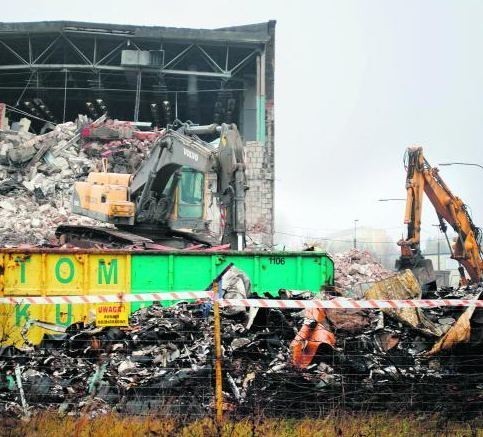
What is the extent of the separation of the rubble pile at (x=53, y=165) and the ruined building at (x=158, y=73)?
312 centimetres

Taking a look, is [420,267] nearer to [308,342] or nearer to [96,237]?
[96,237]

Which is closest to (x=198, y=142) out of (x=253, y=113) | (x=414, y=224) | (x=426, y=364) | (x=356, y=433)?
(x=414, y=224)

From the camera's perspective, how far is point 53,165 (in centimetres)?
2419

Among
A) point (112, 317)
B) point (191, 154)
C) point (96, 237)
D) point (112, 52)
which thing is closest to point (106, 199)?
point (96, 237)

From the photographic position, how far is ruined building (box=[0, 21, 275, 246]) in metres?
28.1

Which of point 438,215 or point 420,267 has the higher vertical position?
point 438,215

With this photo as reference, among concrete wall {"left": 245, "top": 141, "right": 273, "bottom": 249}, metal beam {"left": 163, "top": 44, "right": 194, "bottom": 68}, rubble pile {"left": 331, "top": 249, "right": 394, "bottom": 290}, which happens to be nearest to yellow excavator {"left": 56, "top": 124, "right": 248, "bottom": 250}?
rubble pile {"left": 331, "top": 249, "right": 394, "bottom": 290}

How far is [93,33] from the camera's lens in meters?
28.2

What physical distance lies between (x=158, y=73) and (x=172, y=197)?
636 inches

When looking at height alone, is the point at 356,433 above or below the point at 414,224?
below

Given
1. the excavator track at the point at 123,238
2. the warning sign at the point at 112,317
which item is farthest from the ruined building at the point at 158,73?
the warning sign at the point at 112,317

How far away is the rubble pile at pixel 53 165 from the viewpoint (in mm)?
21656

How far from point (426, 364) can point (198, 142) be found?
8035mm

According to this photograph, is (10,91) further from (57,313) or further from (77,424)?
(77,424)
